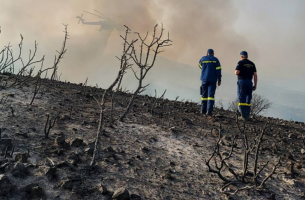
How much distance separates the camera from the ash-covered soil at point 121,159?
7.46 feet

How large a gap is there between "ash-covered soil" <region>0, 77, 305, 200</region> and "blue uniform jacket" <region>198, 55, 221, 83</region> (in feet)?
5.77

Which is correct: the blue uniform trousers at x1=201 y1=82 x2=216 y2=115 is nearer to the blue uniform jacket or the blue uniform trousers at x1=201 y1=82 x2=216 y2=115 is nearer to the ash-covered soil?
the blue uniform jacket

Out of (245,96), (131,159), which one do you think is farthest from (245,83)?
(131,159)

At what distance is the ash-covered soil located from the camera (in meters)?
Answer: 2.27

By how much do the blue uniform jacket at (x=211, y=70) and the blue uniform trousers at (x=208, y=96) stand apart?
0.14 metres

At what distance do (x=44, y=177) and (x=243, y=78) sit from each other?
17.5 feet

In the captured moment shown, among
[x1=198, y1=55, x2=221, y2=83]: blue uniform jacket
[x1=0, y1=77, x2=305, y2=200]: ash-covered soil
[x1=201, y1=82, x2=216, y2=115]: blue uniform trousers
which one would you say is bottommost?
[x1=0, y1=77, x2=305, y2=200]: ash-covered soil

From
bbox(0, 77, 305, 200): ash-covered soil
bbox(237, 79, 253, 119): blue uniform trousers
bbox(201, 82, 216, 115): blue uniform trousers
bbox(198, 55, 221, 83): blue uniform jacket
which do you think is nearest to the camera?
bbox(0, 77, 305, 200): ash-covered soil

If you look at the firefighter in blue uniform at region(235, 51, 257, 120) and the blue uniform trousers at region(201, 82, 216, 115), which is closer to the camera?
the firefighter in blue uniform at region(235, 51, 257, 120)

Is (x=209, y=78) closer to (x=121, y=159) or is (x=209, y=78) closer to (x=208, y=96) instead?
(x=208, y=96)

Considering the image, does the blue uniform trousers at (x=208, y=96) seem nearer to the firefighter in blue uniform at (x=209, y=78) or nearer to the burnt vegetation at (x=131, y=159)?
the firefighter in blue uniform at (x=209, y=78)

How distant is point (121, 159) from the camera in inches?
117

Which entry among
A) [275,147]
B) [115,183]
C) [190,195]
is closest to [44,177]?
[115,183]

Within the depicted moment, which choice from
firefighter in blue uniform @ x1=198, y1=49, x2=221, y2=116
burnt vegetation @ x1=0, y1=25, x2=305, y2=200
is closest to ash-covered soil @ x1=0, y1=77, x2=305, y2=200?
burnt vegetation @ x1=0, y1=25, x2=305, y2=200
